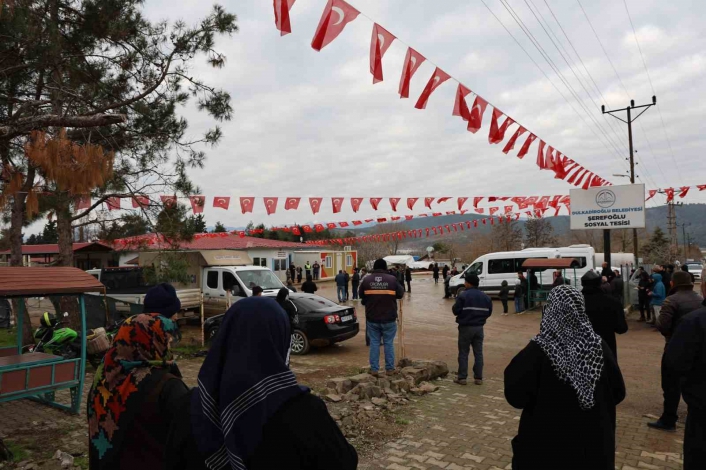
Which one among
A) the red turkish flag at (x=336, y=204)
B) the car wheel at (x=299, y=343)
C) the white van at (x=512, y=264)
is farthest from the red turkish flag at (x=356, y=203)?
the car wheel at (x=299, y=343)

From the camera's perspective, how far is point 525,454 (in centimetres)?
254

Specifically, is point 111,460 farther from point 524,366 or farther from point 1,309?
point 1,309

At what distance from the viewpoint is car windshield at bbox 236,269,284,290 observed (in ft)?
47.6

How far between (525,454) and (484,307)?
5033 millimetres

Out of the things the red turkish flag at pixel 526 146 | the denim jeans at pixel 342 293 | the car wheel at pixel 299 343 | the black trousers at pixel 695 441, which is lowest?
the denim jeans at pixel 342 293

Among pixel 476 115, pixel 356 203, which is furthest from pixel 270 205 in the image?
pixel 476 115

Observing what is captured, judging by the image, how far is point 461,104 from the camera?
942cm

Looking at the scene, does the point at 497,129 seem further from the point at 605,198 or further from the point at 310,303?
the point at 605,198

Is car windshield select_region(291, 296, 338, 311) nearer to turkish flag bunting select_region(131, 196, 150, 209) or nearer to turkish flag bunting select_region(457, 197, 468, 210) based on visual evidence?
turkish flag bunting select_region(131, 196, 150, 209)

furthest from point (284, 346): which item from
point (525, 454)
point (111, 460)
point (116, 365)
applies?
point (525, 454)

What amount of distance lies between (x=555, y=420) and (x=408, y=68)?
646 cm

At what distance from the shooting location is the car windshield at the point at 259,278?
47.6 feet

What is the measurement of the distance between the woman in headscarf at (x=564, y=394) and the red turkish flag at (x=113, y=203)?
9113 mm

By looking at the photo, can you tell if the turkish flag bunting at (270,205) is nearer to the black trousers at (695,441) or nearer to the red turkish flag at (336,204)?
the red turkish flag at (336,204)
